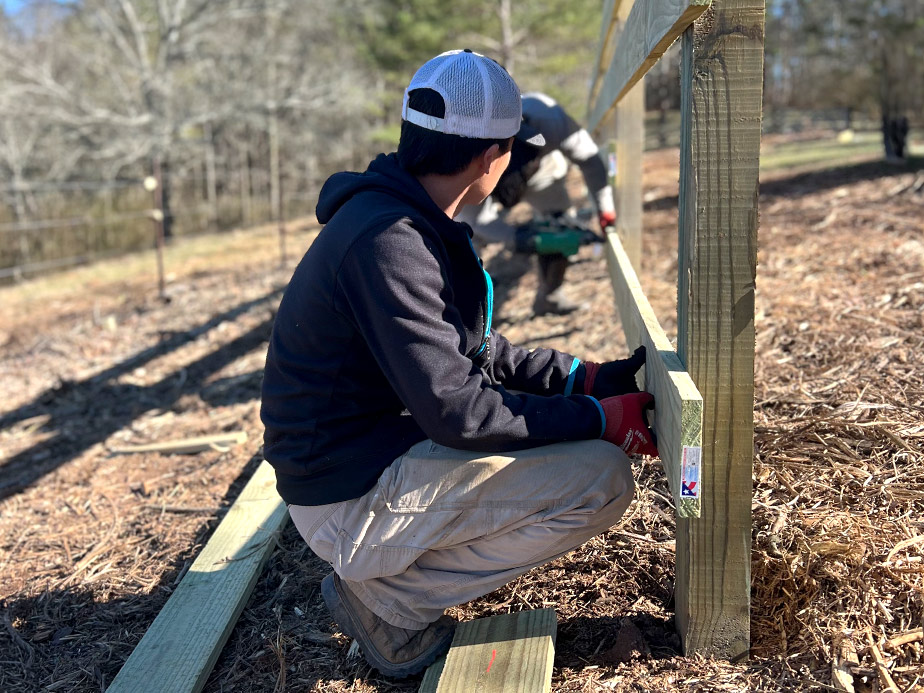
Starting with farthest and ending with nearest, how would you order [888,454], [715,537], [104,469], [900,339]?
[104,469] → [900,339] → [888,454] → [715,537]

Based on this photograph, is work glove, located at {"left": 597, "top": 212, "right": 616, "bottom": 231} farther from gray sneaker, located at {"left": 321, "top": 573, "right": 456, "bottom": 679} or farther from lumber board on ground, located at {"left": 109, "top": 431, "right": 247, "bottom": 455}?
gray sneaker, located at {"left": 321, "top": 573, "right": 456, "bottom": 679}

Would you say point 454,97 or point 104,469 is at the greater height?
point 454,97

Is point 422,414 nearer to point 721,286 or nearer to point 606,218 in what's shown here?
point 721,286

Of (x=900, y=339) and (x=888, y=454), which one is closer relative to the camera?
(x=888, y=454)

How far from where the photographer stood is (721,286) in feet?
6.41

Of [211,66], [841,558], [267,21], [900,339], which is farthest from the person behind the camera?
[267,21]

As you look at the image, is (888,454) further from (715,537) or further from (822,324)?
(822,324)

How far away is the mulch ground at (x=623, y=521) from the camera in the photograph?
223 centimetres

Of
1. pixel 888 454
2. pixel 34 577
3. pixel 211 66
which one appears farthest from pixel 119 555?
pixel 211 66

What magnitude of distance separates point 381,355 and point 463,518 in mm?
538

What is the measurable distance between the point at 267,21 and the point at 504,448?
1114 inches

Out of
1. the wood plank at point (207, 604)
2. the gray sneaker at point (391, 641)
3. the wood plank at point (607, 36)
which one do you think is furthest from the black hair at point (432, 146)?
the wood plank at point (607, 36)

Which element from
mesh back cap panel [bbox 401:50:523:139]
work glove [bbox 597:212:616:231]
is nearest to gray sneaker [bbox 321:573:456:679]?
mesh back cap panel [bbox 401:50:523:139]

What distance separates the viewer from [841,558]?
2268 mm
